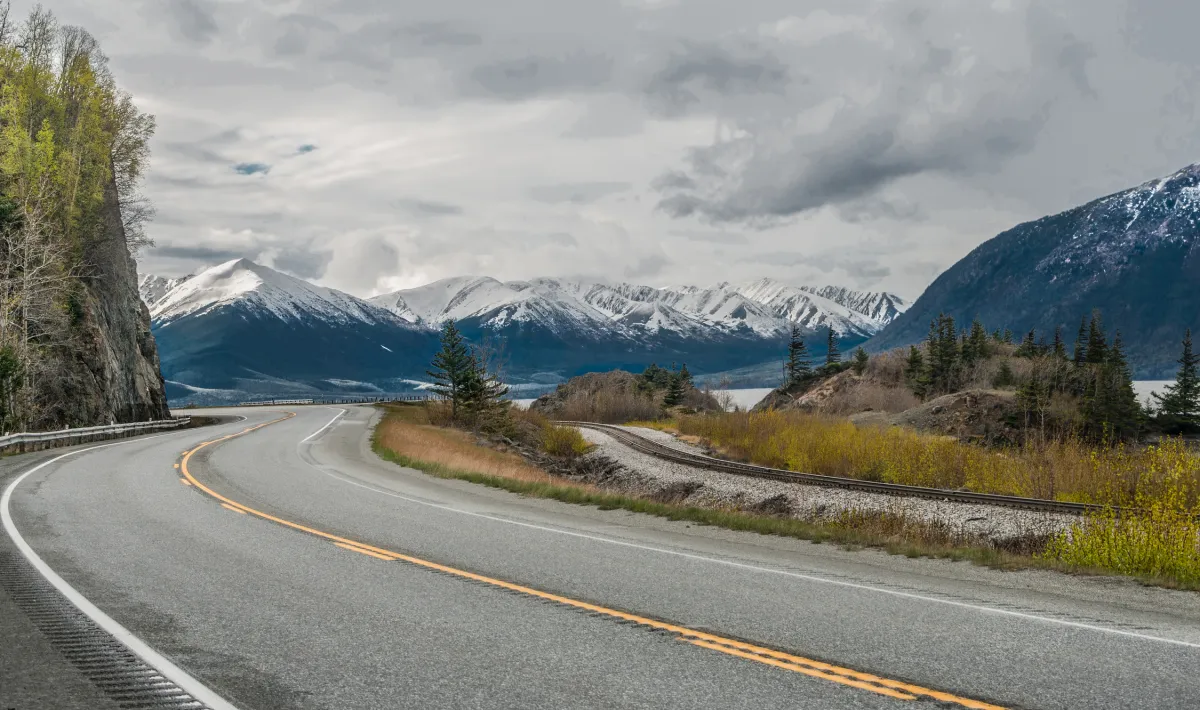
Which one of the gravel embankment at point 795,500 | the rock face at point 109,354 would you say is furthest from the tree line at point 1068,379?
the rock face at point 109,354

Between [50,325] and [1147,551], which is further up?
[50,325]

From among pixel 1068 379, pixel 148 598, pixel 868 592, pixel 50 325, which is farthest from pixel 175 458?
pixel 1068 379

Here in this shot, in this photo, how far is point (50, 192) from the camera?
39219 millimetres

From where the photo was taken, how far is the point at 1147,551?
34.6 feet

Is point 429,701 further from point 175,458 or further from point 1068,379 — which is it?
point 1068,379

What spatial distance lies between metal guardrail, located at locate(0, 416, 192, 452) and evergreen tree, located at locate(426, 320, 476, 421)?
727 inches

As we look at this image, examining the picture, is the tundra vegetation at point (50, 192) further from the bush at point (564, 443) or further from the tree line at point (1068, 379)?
the tree line at point (1068, 379)

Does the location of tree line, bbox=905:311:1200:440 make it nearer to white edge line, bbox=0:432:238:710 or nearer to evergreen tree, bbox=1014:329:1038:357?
evergreen tree, bbox=1014:329:1038:357

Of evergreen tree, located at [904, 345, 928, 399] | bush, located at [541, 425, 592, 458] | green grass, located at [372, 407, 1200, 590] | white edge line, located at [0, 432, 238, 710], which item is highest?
evergreen tree, located at [904, 345, 928, 399]

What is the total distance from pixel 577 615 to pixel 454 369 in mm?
50168

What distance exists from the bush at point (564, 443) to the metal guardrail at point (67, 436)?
2157cm

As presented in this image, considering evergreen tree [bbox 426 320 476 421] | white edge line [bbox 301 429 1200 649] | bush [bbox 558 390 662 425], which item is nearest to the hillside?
evergreen tree [bbox 426 320 476 421]

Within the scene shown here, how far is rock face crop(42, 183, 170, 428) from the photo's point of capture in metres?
38.5

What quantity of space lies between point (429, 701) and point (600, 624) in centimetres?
217
